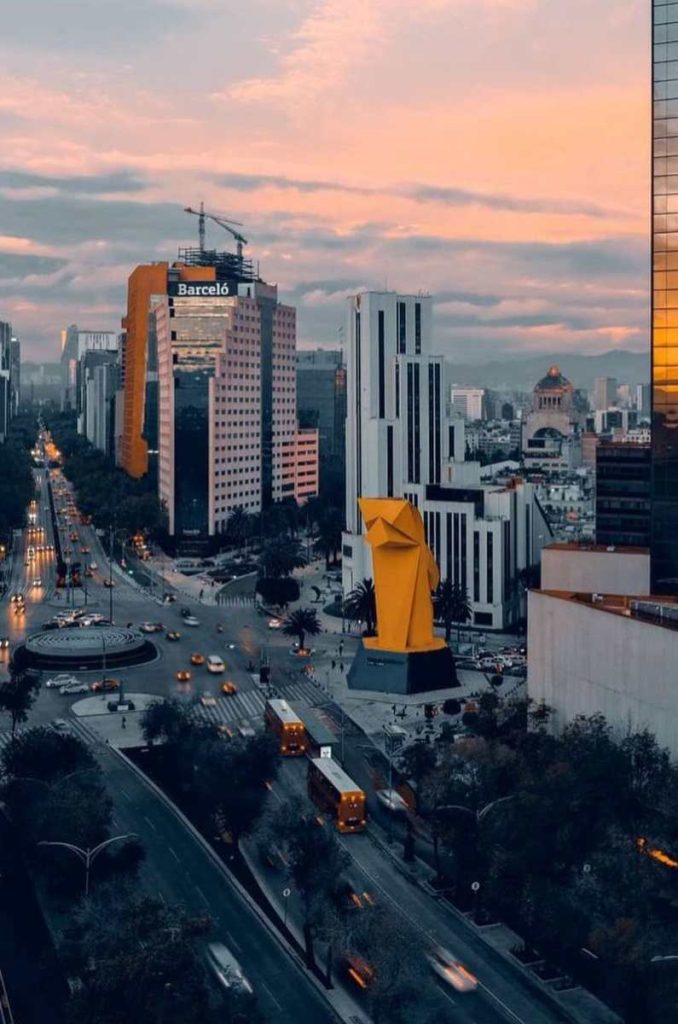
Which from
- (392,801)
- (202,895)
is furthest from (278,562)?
(202,895)

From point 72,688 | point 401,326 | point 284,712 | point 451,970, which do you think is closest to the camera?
point 451,970

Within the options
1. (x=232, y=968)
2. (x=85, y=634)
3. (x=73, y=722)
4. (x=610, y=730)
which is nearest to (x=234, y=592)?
(x=85, y=634)

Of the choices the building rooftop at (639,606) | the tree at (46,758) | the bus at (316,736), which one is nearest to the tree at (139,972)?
the tree at (46,758)

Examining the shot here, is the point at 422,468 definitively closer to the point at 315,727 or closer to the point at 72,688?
the point at 72,688

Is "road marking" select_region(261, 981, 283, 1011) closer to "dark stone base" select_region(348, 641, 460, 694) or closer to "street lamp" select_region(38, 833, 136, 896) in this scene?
"street lamp" select_region(38, 833, 136, 896)

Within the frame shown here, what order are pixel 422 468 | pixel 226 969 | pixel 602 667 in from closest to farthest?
pixel 226 969 < pixel 602 667 < pixel 422 468

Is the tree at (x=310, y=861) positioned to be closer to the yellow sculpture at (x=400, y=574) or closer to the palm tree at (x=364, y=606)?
the yellow sculpture at (x=400, y=574)
